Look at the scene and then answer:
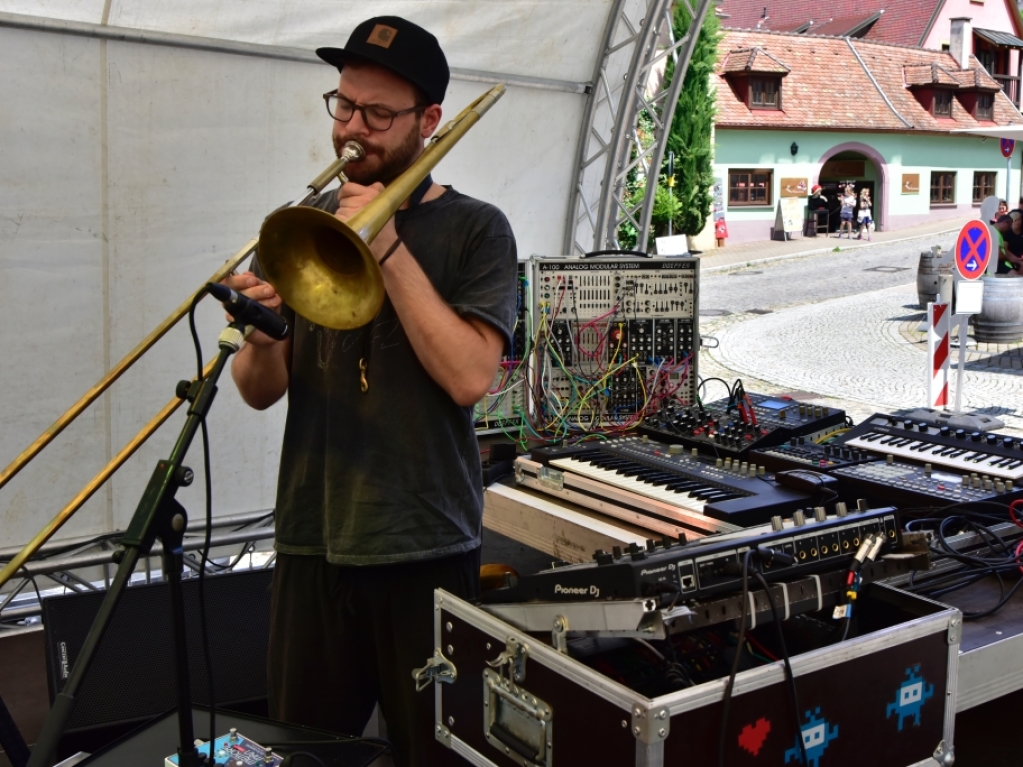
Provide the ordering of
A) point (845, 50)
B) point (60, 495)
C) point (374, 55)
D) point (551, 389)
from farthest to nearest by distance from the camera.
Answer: point (845, 50)
point (60, 495)
point (551, 389)
point (374, 55)

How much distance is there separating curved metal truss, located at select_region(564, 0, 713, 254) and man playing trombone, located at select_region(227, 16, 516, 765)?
3.83 metres

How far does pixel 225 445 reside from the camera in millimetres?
4508

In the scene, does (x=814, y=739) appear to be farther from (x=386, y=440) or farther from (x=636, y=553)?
(x=386, y=440)

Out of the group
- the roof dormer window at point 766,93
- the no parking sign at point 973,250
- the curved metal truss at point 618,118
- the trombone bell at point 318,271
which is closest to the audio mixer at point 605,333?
the trombone bell at point 318,271

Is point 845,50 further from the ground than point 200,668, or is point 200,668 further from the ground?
point 845,50

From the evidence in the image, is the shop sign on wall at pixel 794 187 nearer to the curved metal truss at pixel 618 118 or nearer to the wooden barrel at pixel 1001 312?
the wooden barrel at pixel 1001 312

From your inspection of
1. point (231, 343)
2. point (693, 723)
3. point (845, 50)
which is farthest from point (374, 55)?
point (845, 50)

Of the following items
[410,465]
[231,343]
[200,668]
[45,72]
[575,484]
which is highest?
[45,72]

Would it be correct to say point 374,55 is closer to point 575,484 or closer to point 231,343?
point 231,343

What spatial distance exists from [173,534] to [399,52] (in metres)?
1.02

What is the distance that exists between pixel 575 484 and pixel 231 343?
5.30 feet

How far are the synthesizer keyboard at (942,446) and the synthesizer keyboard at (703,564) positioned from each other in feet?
3.84

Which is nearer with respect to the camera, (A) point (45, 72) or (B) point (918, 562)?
(B) point (918, 562)

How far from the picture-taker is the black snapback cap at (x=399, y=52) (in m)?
1.96
